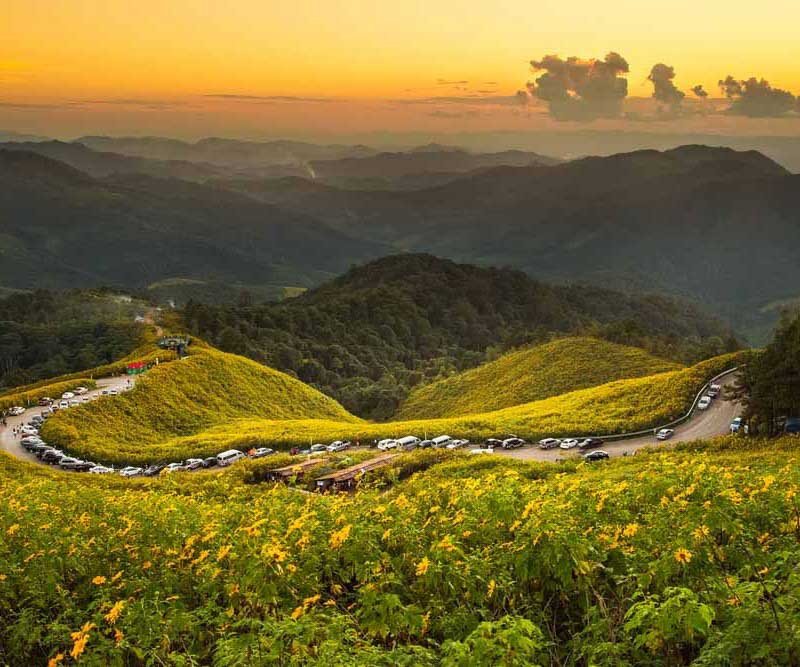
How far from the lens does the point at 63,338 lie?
102 metres

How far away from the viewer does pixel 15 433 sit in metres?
49.6

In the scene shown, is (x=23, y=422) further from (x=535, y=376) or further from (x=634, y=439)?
(x=535, y=376)

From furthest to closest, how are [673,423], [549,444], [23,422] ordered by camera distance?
1. [23,422]
2. [673,423]
3. [549,444]

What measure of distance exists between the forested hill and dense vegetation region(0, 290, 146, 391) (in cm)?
1319

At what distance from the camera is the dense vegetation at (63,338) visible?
290 ft

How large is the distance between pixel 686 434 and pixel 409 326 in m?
94.7

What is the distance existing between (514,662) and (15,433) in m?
51.4

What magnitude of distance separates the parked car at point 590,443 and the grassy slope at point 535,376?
94.1ft

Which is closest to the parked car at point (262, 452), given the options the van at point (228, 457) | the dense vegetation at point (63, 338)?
the van at point (228, 457)

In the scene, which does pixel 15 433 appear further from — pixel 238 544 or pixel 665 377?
pixel 665 377

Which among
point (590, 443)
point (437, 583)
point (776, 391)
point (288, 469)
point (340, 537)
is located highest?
point (340, 537)

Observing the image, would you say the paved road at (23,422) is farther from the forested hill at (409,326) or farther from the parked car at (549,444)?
the forested hill at (409,326)

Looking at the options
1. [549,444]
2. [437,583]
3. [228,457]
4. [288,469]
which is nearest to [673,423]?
[549,444]

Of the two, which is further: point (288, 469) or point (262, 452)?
point (262, 452)
